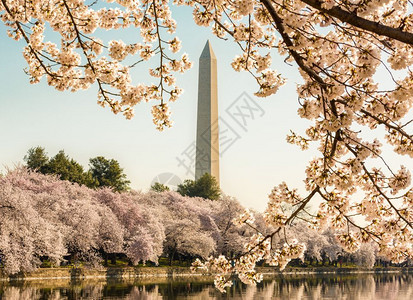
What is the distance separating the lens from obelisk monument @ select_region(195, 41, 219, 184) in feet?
165

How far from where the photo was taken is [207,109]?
5056cm

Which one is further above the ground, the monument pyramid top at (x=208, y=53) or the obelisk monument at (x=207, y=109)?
the monument pyramid top at (x=208, y=53)

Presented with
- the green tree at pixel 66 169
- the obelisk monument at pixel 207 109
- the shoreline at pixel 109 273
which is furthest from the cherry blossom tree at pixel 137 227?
the obelisk monument at pixel 207 109

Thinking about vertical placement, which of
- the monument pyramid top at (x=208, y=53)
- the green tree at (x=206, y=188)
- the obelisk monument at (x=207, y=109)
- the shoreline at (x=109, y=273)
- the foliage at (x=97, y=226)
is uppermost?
the monument pyramid top at (x=208, y=53)

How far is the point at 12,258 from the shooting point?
71.5 feet

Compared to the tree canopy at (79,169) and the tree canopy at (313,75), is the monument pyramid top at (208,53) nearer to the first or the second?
the tree canopy at (79,169)

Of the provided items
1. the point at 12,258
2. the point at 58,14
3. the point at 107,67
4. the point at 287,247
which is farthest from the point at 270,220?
the point at 12,258

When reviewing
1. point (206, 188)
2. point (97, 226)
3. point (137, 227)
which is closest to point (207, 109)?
point (206, 188)

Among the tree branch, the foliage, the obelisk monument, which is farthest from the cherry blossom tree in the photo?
the tree branch

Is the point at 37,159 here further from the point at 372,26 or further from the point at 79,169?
the point at 372,26

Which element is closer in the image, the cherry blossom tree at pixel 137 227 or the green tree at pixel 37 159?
the cherry blossom tree at pixel 137 227

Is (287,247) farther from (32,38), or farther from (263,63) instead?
(32,38)

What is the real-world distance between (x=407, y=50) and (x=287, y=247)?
2.52 m

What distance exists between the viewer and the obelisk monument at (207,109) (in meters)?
50.3
